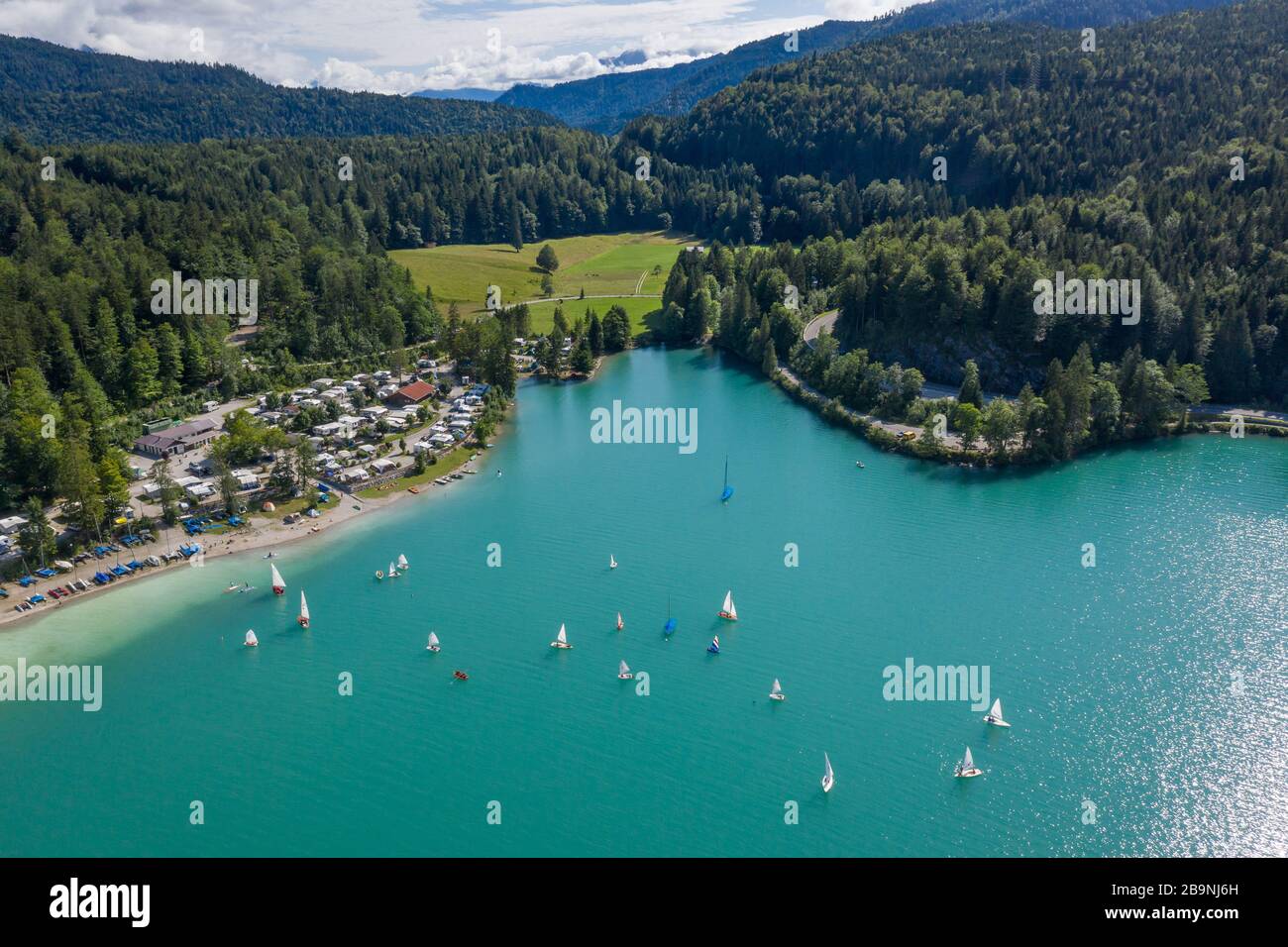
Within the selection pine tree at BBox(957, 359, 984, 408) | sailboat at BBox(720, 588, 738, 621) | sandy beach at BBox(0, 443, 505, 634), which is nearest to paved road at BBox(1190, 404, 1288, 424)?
pine tree at BBox(957, 359, 984, 408)

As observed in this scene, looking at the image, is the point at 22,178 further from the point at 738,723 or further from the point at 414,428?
the point at 738,723

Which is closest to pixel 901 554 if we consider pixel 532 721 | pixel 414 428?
pixel 532 721

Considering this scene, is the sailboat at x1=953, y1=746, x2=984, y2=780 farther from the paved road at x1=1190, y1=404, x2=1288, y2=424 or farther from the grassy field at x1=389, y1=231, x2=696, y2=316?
the grassy field at x1=389, y1=231, x2=696, y2=316

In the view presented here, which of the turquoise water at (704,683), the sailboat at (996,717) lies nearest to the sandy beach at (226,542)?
Result: the turquoise water at (704,683)

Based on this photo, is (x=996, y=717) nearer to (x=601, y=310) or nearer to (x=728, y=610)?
(x=728, y=610)

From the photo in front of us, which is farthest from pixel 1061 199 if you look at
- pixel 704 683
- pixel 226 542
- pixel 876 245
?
pixel 226 542
